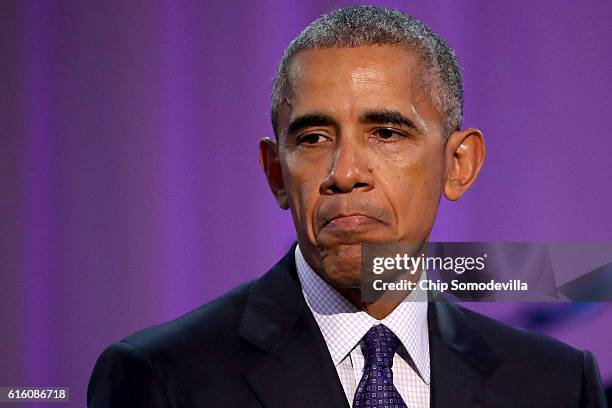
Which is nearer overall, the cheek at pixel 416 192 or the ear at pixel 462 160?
the cheek at pixel 416 192

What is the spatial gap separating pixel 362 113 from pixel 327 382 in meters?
0.45

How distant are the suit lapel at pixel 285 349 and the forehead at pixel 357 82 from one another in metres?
0.31

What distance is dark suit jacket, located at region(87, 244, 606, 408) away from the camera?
66.9 inches

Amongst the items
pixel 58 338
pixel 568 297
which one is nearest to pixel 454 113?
pixel 568 297

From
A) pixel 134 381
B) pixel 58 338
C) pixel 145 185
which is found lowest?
pixel 134 381

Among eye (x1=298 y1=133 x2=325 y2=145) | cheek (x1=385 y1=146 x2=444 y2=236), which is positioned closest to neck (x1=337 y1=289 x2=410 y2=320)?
cheek (x1=385 y1=146 x2=444 y2=236)

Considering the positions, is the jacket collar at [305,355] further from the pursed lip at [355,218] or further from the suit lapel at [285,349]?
the pursed lip at [355,218]

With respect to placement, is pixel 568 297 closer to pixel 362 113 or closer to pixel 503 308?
pixel 503 308

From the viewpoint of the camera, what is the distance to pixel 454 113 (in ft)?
6.30

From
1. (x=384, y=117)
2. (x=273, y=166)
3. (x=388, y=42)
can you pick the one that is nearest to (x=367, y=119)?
(x=384, y=117)

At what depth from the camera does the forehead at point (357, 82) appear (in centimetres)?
174

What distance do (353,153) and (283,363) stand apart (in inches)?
14.5

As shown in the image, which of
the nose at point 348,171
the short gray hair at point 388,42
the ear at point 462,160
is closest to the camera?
the nose at point 348,171

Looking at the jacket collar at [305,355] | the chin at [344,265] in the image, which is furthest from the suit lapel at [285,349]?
the chin at [344,265]
